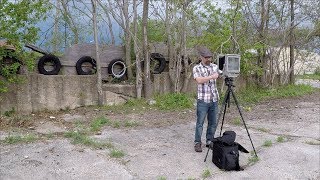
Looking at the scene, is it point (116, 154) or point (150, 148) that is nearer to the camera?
point (116, 154)

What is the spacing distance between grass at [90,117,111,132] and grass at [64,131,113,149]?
51cm

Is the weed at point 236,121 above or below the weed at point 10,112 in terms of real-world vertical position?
below

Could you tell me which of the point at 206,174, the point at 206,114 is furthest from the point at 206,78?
the point at 206,174

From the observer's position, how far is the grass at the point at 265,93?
11.4m

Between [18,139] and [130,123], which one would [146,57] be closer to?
[130,123]

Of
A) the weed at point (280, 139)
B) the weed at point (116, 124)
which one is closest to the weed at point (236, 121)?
the weed at point (280, 139)

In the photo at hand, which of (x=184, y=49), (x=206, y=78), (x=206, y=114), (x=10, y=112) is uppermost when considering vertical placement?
(x=184, y=49)

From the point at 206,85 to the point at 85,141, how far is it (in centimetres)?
225

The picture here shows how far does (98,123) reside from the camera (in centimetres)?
761

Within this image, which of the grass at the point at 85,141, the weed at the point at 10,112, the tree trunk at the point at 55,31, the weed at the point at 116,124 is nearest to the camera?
the grass at the point at 85,141

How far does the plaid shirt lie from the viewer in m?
5.63

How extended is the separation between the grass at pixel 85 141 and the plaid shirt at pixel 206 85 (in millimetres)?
1758

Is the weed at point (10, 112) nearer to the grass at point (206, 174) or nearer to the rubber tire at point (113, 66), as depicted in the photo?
the rubber tire at point (113, 66)

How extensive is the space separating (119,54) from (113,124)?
354 cm
